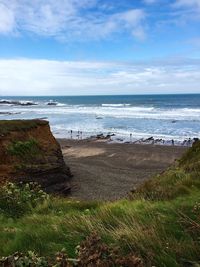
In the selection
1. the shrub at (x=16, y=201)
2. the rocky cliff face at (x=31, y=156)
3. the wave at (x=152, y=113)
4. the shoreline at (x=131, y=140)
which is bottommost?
the shoreline at (x=131, y=140)

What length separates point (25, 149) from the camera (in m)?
18.2

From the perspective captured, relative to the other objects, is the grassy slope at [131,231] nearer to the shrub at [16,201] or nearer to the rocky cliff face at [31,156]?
the shrub at [16,201]

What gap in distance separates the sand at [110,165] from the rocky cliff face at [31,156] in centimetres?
109

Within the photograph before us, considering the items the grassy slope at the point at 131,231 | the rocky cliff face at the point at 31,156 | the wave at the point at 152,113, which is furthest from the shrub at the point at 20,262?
the wave at the point at 152,113

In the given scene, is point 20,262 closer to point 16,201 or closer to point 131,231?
point 131,231

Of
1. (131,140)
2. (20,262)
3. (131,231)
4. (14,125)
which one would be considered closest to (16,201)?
(131,231)

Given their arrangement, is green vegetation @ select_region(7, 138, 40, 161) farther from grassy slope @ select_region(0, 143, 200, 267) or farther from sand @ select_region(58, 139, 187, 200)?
grassy slope @ select_region(0, 143, 200, 267)

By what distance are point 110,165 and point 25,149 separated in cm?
773

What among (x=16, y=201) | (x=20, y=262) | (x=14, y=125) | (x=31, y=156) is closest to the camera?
(x=20, y=262)

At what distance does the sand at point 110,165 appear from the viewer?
18.9 meters

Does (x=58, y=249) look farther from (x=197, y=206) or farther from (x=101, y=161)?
(x=101, y=161)

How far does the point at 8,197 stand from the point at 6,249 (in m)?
2.77

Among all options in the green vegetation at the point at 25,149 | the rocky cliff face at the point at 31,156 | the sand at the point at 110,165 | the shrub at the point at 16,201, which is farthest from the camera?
the sand at the point at 110,165

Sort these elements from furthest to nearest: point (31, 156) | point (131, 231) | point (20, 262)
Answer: point (31, 156) → point (131, 231) → point (20, 262)
